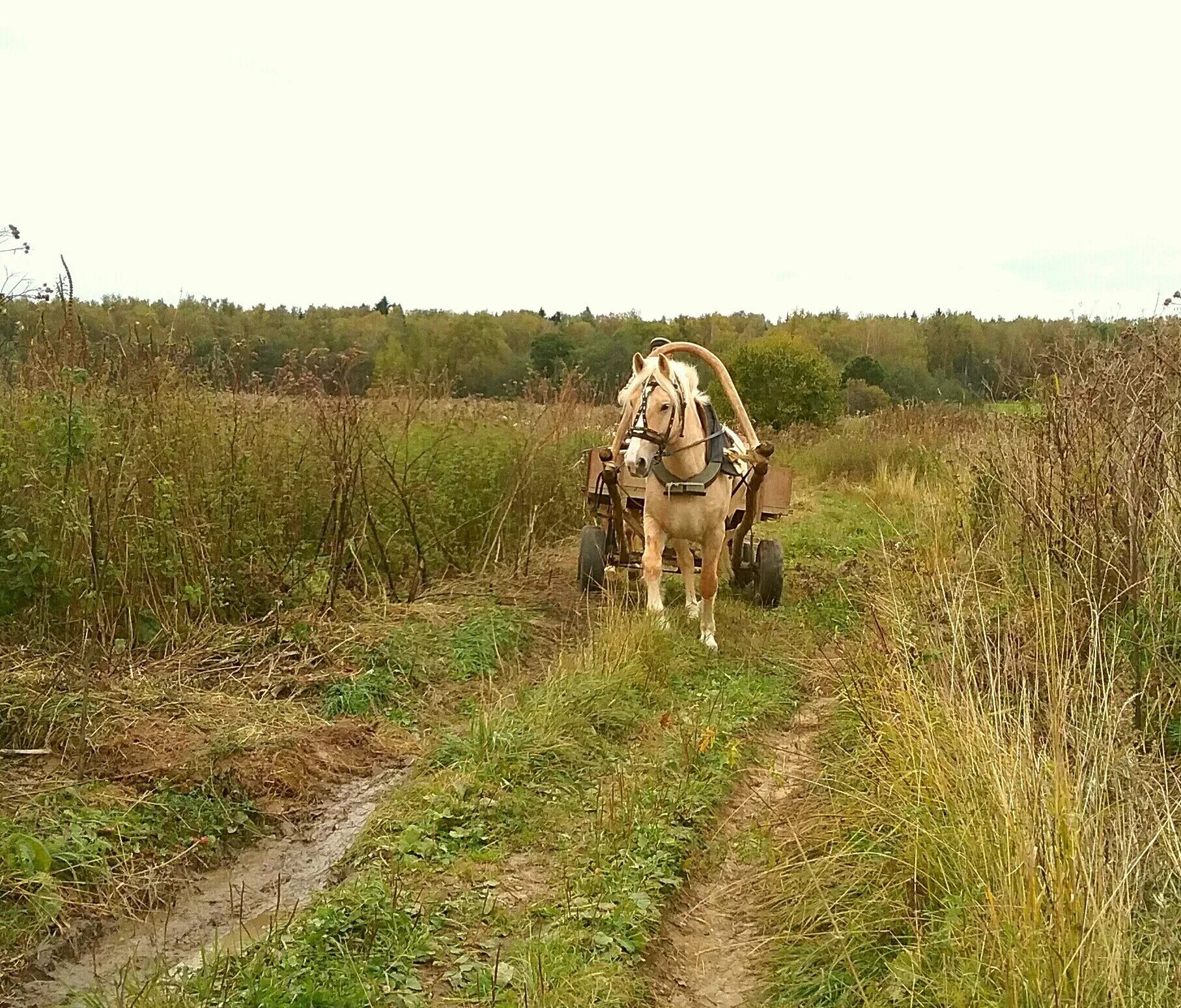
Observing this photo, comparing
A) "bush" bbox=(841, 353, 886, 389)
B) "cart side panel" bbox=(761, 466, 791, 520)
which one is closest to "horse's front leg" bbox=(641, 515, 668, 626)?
"cart side panel" bbox=(761, 466, 791, 520)

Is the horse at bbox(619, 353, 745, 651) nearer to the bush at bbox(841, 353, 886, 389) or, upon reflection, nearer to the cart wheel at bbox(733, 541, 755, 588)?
the cart wheel at bbox(733, 541, 755, 588)

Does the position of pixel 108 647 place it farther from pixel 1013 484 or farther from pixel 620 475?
pixel 1013 484

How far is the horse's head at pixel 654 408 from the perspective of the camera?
22.5ft

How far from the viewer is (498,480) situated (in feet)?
31.0

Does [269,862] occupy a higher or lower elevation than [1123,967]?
lower

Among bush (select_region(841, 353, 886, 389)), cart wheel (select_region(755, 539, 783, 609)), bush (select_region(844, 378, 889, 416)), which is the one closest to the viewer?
cart wheel (select_region(755, 539, 783, 609))

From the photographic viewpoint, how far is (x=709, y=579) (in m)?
7.38

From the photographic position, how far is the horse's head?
6.87m

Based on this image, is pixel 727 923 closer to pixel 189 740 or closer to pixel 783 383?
pixel 189 740

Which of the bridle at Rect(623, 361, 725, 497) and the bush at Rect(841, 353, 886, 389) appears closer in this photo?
the bridle at Rect(623, 361, 725, 497)

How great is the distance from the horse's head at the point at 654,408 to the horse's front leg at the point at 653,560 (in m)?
0.55

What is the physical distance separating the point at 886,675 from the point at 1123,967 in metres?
2.24

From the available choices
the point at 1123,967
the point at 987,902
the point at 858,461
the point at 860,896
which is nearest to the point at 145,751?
the point at 860,896

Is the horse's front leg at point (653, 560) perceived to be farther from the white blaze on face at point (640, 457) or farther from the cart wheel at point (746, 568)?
the cart wheel at point (746, 568)
